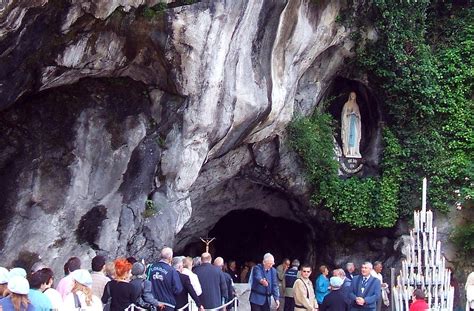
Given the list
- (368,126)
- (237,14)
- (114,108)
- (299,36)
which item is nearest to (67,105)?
(114,108)

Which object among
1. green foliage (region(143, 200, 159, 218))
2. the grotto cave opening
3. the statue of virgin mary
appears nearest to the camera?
green foliage (region(143, 200, 159, 218))

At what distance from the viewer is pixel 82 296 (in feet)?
21.5

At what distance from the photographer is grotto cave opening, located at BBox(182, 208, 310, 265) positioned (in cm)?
2031

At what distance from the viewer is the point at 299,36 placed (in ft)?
47.2

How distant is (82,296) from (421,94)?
11.8 meters

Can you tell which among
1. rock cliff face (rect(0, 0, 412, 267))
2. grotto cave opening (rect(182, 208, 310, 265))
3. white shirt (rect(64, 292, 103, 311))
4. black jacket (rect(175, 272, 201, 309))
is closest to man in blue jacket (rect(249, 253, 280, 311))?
rock cliff face (rect(0, 0, 412, 267))

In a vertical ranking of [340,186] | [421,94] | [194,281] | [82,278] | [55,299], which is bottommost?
[194,281]

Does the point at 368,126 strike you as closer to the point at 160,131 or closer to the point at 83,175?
the point at 160,131

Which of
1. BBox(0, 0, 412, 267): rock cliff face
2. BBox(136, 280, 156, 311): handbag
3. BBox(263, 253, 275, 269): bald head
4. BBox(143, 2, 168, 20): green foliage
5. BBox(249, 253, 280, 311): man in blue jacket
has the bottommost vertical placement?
BBox(249, 253, 280, 311): man in blue jacket

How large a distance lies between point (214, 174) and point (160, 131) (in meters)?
3.82

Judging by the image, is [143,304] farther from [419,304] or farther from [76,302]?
[419,304]

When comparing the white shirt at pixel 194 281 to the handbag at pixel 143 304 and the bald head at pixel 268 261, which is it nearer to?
the handbag at pixel 143 304

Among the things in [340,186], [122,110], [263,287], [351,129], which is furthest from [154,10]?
[351,129]

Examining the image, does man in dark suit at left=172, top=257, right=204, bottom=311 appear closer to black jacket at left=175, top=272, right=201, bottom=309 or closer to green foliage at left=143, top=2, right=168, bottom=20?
black jacket at left=175, top=272, right=201, bottom=309
